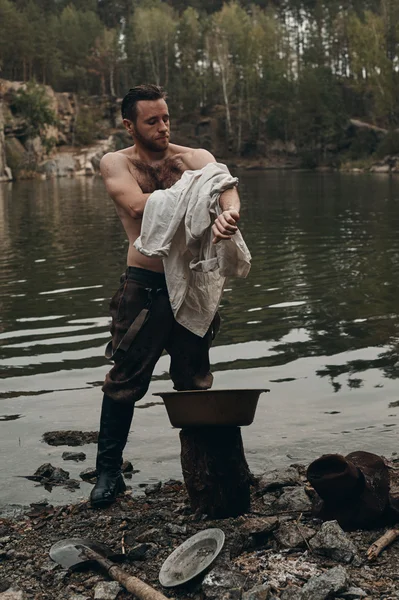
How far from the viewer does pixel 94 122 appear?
96.3 metres

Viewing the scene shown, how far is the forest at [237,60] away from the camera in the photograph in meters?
87.8

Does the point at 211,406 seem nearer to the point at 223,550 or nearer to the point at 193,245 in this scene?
the point at 223,550

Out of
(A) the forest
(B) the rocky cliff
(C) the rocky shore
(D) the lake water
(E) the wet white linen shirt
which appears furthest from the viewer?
(A) the forest

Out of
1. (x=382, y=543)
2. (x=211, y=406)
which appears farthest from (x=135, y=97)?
(x=382, y=543)

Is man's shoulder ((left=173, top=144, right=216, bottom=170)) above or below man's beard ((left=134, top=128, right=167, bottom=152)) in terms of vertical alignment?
below

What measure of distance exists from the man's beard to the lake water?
217 centimetres

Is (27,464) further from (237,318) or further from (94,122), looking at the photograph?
(94,122)

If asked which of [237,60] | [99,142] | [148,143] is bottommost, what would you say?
[148,143]

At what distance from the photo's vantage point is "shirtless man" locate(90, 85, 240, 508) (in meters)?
4.81

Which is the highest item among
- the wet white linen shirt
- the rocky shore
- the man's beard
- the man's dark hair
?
the man's dark hair

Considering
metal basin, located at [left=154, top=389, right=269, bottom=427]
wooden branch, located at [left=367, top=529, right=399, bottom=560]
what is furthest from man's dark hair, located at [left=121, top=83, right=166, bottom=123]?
wooden branch, located at [left=367, top=529, right=399, bottom=560]

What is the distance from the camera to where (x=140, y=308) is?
16.0ft

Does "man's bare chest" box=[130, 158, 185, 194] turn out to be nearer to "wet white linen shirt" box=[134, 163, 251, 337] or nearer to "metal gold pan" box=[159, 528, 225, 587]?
"wet white linen shirt" box=[134, 163, 251, 337]

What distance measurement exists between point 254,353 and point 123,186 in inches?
184
